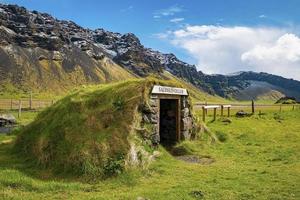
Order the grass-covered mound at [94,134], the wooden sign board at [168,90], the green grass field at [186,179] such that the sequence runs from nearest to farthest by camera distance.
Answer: the green grass field at [186,179]
the grass-covered mound at [94,134]
the wooden sign board at [168,90]

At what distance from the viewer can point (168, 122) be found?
2298 centimetres

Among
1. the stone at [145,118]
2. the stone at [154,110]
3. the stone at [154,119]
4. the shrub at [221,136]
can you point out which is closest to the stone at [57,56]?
the shrub at [221,136]

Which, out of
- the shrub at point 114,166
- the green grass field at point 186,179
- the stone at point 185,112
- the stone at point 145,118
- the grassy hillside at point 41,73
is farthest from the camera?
the grassy hillside at point 41,73

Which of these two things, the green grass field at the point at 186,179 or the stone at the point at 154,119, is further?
the stone at the point at 154,119

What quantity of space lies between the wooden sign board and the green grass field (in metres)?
2.96

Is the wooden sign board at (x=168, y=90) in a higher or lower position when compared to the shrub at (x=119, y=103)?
higher

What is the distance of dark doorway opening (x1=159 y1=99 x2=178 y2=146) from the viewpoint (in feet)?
73.9

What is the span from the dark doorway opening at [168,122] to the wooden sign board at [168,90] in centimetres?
66

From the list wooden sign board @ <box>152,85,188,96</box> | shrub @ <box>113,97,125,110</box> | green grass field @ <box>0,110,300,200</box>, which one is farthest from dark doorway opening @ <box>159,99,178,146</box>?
shrub @ <box>113,97,125,110</box>

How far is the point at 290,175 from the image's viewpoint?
16.2m

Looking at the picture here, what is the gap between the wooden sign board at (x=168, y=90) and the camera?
64.7 feet

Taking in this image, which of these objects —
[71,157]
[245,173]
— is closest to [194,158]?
[245,173]

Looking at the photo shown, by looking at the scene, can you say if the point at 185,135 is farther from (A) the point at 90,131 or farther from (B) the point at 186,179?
(A) the point at 90,131

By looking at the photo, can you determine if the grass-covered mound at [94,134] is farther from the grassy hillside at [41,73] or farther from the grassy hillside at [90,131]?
the grassy hillside at [41,73]
